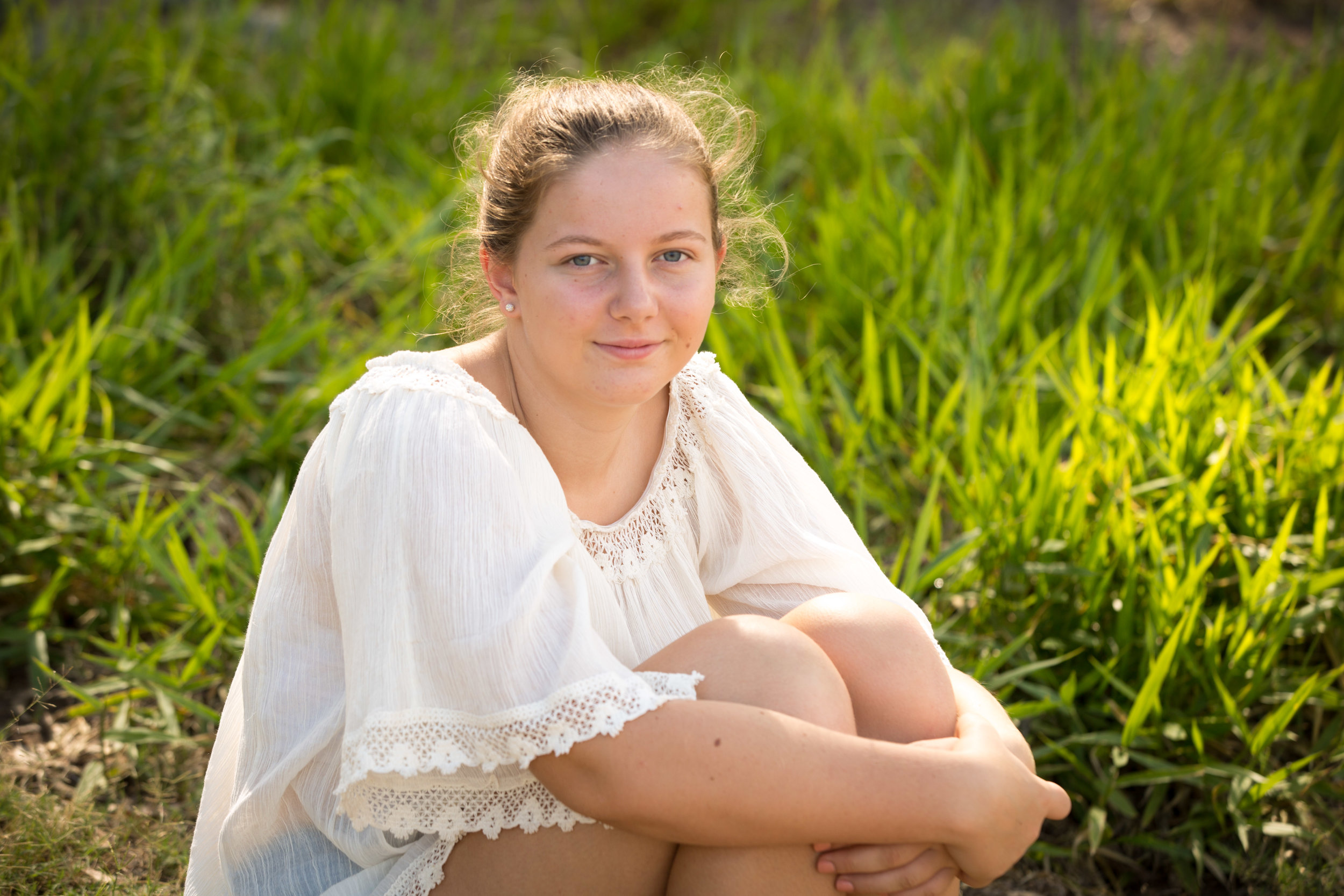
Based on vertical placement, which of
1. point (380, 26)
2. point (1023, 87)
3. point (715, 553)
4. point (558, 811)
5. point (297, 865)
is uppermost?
point (380, 26)

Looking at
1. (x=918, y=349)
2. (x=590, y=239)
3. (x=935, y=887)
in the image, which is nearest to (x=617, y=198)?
(x=590, y=239)

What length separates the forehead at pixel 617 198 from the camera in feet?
4.57

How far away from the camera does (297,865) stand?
4.93 ft

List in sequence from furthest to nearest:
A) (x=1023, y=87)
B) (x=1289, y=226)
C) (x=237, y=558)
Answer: (x=1023, y=87) → (x=1289, y=226) → (x=237, y=558)

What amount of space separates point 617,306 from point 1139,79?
340cm

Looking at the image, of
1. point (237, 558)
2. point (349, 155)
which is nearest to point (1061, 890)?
point (237, 558)

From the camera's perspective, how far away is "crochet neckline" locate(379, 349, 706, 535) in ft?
4.60

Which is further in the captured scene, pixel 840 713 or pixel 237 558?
pixel 237 558

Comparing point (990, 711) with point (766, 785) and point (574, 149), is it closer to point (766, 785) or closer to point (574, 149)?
point (766, 785)

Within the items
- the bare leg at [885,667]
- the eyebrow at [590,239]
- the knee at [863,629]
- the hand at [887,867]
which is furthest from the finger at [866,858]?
the eyebrow at [590,239]

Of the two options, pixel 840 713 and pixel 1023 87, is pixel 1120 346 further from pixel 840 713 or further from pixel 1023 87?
pixel 840 713

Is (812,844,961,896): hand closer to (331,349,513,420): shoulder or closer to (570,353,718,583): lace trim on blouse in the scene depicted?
(570,353,718,583): lace trim on blouse

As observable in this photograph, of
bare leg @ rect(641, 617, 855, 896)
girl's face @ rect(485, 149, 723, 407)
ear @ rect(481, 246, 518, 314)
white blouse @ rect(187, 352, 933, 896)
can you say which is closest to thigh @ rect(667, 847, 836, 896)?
bare leg @ rect(641, 617, 855, 896)

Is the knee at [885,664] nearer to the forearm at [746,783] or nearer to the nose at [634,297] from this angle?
the forearm at [746,783]
